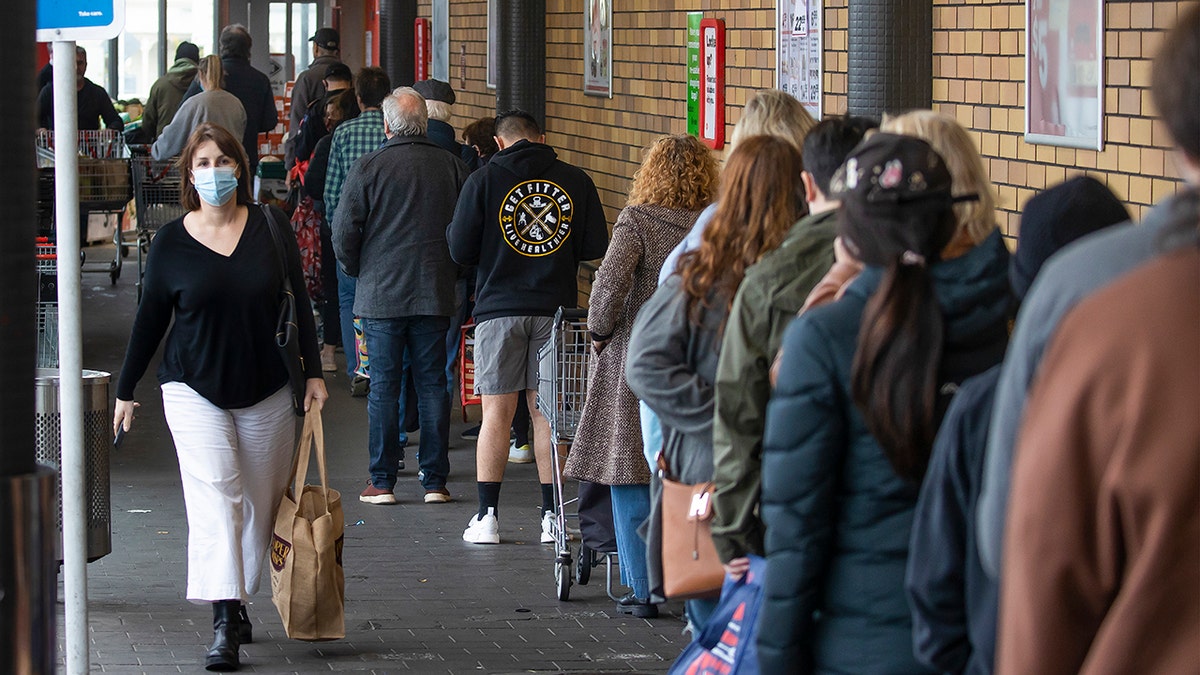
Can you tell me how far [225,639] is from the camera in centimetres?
585

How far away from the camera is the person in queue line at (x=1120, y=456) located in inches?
72.7

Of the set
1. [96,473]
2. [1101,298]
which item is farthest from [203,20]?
[1101,298]

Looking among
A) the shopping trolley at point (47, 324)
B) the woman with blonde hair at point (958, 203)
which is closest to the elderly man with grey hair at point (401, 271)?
the shopping trolley at point (47, 324)

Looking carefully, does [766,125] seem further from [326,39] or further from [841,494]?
[326,39]

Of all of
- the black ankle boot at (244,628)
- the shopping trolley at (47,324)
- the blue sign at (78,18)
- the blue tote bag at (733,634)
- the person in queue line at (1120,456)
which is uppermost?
the blue sign at (78,18)

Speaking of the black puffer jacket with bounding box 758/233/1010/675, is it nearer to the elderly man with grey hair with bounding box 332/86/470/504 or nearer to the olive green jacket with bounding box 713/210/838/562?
the olive green jacket with bounding box 713/210/838/562

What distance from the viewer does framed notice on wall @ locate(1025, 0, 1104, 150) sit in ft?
19.4

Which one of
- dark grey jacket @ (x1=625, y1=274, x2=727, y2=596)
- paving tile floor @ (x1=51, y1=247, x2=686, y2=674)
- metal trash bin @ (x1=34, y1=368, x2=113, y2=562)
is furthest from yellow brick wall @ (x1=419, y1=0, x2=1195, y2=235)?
metal trash bin @ (x1=34, y1=368, x2=113, y2=562)

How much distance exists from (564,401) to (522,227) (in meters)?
1.09

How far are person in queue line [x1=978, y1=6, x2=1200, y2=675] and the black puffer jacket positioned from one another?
992 mm

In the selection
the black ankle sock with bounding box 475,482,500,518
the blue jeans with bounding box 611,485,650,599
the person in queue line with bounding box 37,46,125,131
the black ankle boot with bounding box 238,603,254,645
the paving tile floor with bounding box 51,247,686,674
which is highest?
the person in queue line with bounding box 37,46,125,131

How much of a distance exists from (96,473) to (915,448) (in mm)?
4372

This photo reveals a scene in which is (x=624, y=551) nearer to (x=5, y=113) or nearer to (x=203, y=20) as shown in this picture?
(x=5, y=113)

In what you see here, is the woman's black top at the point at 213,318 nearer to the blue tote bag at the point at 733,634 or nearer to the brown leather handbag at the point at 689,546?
the brown leather handbag at the point at 689,546
